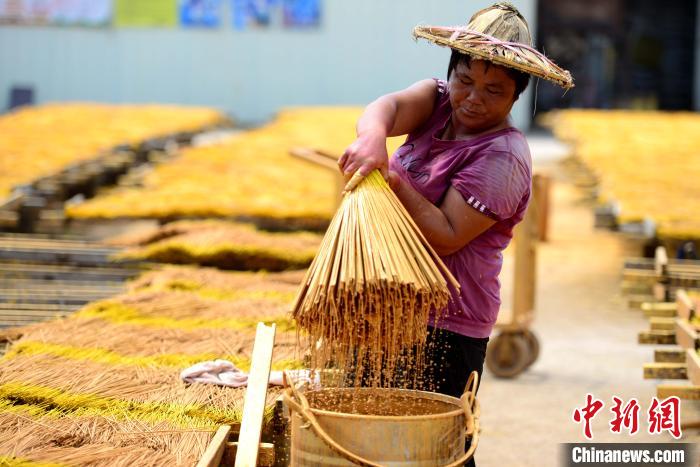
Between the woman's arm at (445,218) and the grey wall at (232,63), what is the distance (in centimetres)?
1805

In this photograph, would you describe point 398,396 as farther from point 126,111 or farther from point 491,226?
point 126,111

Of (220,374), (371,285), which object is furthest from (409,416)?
(220,374)

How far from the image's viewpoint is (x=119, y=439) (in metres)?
2.97

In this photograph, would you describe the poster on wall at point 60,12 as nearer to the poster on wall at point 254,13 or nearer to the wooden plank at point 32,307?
the poster on wall at point 254,13

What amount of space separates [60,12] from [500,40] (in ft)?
64.0

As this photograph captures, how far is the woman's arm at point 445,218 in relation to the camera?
2857mm

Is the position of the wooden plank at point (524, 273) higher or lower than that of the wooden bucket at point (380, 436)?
lower

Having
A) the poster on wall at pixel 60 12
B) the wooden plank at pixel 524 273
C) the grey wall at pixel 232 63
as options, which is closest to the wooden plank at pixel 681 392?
the wooden plank at pixel 524 273

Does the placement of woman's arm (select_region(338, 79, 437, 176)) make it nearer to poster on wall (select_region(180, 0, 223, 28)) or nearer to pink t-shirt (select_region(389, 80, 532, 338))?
pink t-shirt (select_region(389, 80, 532, 338))

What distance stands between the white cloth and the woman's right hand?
827 mm

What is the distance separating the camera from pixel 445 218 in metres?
2.88

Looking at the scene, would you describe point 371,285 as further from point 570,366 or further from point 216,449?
point 570,366

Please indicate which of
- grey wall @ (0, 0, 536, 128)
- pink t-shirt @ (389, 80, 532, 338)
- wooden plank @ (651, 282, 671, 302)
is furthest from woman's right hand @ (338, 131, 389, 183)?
grey wall @ (0, 0, 536, 128)

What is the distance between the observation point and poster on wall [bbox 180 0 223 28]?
68.4ft
